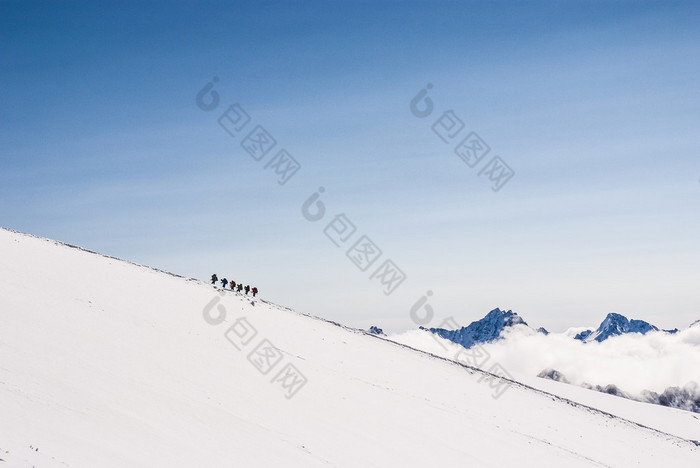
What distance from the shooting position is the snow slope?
848 inches

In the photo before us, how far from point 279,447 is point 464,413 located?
1781cm

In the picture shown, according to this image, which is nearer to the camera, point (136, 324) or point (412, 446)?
point (412, 446)

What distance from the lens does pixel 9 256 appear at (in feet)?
128

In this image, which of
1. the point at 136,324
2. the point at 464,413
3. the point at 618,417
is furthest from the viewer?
the point at 618,417

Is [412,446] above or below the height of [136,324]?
above

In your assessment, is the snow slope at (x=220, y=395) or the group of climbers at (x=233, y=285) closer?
the snow slope at (x=220, y=395)

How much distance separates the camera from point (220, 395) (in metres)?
28.4

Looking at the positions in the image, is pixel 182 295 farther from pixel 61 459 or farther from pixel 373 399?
pixel 61 459

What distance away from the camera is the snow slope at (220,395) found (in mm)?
21547

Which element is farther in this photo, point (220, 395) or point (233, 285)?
point (233, 285)

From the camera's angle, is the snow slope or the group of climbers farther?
the group of climbers

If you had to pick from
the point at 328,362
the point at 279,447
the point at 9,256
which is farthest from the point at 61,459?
the point at 9,256

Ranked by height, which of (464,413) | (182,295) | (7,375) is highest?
(464,413)

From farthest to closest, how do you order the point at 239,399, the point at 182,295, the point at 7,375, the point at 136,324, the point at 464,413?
1. the point at 182,295
2. the point at 464,413
3. the point at 136,324
4. the point at 239,399
5. the point at 7,375
